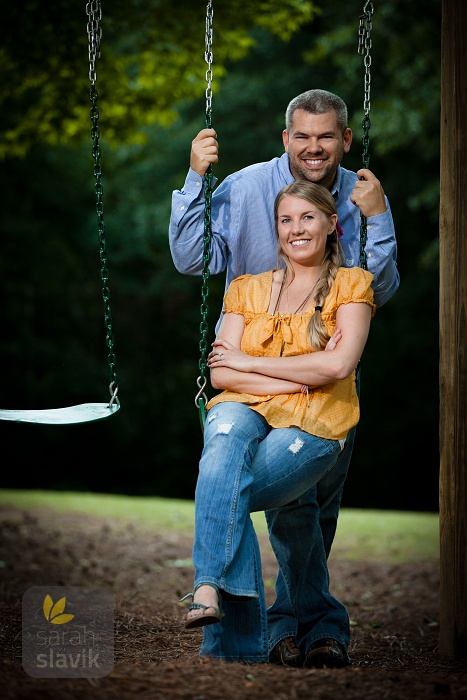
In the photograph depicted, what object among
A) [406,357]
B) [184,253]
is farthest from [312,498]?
[406,357]

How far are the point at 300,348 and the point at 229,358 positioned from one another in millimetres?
268

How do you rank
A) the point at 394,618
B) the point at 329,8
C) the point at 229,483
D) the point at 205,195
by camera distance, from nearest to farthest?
the point at 229,483
the point at 205,195
the point at 394,618
the point at 329,8

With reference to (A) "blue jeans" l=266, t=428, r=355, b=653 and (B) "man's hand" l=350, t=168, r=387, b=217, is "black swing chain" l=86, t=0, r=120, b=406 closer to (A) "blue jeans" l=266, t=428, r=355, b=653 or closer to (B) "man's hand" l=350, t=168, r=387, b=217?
(A) "blue jeans" l=266, t=428, r=355, b=653

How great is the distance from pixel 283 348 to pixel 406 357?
1489cm

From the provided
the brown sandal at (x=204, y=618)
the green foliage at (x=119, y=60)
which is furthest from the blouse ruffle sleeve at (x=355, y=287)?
the green foliage at (x=119, y=60)

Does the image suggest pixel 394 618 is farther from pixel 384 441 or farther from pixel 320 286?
pixel 384 441

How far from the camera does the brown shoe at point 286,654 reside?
13.0ft

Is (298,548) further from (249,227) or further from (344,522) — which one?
(344,522)

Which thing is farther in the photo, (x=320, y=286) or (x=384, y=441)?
(x=384, y=441)

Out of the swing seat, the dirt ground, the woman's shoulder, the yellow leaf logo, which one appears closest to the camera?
the dirt ground

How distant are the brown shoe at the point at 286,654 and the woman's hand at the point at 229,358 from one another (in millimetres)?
1225

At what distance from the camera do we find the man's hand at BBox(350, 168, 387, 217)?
3922 mm

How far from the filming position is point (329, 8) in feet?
46.0

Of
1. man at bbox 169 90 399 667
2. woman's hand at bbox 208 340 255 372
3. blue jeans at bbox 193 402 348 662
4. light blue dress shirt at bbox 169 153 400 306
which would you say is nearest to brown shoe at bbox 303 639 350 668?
man at bbox 169 90 399 667
